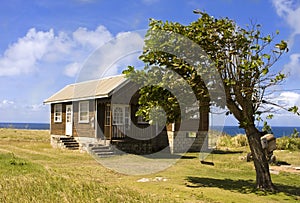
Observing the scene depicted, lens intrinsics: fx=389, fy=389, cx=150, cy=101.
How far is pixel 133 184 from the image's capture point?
42.6ft

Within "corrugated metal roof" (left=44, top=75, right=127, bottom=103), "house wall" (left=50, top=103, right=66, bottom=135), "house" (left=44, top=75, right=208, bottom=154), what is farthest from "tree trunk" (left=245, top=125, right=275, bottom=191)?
"house wall" (left=50, top=103, right=66, bottom=135)

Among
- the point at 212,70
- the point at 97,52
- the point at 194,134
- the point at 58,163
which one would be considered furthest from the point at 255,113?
the point at 194,134

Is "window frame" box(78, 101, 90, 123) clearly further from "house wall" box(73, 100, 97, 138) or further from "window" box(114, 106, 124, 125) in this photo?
"window" box(114, 106, 124, 125)

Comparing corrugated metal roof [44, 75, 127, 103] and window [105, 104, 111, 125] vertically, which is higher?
corrugated metal roof [44, 75, 127, 103]

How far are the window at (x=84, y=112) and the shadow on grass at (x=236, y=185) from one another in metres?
13.2

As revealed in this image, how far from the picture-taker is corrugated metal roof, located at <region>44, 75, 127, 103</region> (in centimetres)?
2380

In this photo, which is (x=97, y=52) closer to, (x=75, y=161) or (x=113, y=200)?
(x=75, y=161)

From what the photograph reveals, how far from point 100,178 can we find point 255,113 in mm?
6020

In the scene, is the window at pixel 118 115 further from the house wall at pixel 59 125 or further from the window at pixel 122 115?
the house wall at pixel 59 125

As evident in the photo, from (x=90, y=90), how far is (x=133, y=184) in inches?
557

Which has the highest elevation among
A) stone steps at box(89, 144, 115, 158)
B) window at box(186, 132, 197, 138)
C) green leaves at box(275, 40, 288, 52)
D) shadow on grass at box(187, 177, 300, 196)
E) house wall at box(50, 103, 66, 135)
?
green leaves at box(275, 40, 288, 52)

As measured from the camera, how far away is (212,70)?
1176cm

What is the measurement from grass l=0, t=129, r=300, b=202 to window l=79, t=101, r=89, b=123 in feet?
23.3

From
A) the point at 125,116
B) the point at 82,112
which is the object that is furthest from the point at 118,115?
the point at 82,112
